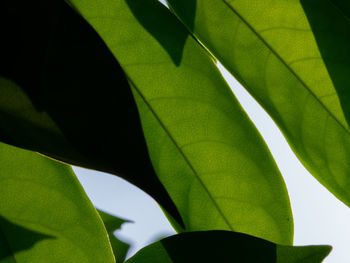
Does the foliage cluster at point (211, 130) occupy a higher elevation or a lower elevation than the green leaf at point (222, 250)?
higher

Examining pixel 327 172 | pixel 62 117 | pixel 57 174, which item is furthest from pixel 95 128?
pixel 327 172

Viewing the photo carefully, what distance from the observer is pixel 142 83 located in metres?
0.85

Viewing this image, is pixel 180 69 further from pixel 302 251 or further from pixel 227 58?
pixel 302 251

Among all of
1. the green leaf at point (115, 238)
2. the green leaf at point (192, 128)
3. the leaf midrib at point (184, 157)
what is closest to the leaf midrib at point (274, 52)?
the green leaf at point (192, 128)

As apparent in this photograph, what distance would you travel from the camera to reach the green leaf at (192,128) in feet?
2.73

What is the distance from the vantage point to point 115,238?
130 centimetres

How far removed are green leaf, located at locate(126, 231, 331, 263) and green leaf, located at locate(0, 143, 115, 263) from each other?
101mm

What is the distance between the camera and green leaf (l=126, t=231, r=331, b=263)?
72 cm

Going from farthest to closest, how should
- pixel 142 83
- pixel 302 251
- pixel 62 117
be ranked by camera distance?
pixel 142 83 → pixel 302 251 → pixel 62 117

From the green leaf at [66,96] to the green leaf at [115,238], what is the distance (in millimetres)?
753

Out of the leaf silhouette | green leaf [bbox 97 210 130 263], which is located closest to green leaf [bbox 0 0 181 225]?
the leaf silhouette

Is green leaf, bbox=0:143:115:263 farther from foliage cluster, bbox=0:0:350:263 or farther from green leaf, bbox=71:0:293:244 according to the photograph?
green leaf, bbox=71:0:293:244

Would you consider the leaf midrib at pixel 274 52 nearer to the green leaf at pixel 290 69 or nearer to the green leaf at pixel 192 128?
the green leaf at pixel 290 69

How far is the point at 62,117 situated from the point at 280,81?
0.52m
